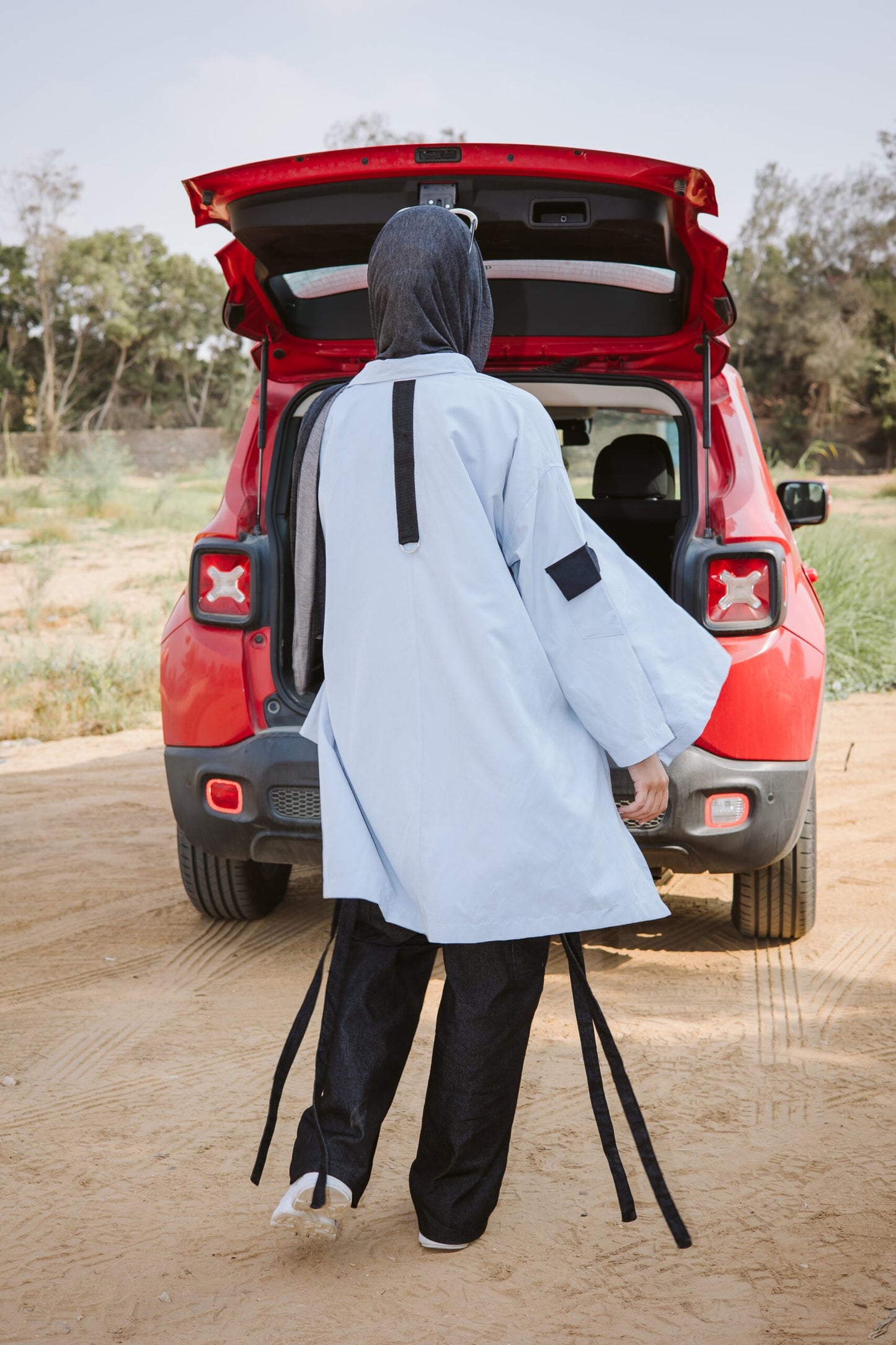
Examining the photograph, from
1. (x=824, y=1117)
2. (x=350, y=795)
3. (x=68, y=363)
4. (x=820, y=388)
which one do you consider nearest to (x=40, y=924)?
(x=350, y=795)

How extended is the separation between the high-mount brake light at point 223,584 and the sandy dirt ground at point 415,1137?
3.58 ft

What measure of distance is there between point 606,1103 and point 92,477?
1718 cm

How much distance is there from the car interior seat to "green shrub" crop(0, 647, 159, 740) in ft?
12.7

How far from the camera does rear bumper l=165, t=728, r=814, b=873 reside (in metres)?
3.15

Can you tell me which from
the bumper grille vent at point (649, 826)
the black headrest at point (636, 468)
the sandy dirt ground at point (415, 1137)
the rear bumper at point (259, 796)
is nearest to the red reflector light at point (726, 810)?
the bumper grille vent at point (649, 826)

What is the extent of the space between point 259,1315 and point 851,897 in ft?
9.21

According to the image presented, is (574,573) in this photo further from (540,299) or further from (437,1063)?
(540,299)

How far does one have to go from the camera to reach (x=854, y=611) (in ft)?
28.7

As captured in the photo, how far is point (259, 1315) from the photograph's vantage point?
2.05m

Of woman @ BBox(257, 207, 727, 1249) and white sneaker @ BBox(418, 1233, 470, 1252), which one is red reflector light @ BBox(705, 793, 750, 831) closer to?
woman @ BBox(257, 207, 727, 1249)

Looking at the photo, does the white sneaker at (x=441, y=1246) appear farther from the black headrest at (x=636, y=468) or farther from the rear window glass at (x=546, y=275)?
the black headrest at (x=636, y=468)

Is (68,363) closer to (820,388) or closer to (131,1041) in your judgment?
(820,388)

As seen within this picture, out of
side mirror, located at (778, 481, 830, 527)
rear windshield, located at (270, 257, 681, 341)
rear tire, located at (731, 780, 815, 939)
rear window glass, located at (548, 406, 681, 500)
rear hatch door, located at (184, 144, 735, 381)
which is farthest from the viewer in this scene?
rear window glass, located at (548, 406, 681, 500)

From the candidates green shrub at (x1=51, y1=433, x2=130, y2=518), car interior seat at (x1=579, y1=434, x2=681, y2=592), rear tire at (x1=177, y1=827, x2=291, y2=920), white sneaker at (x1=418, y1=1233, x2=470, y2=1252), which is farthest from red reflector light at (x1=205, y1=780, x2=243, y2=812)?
green shrub at (x1=51, y1=433, x2=130, y2=518)
